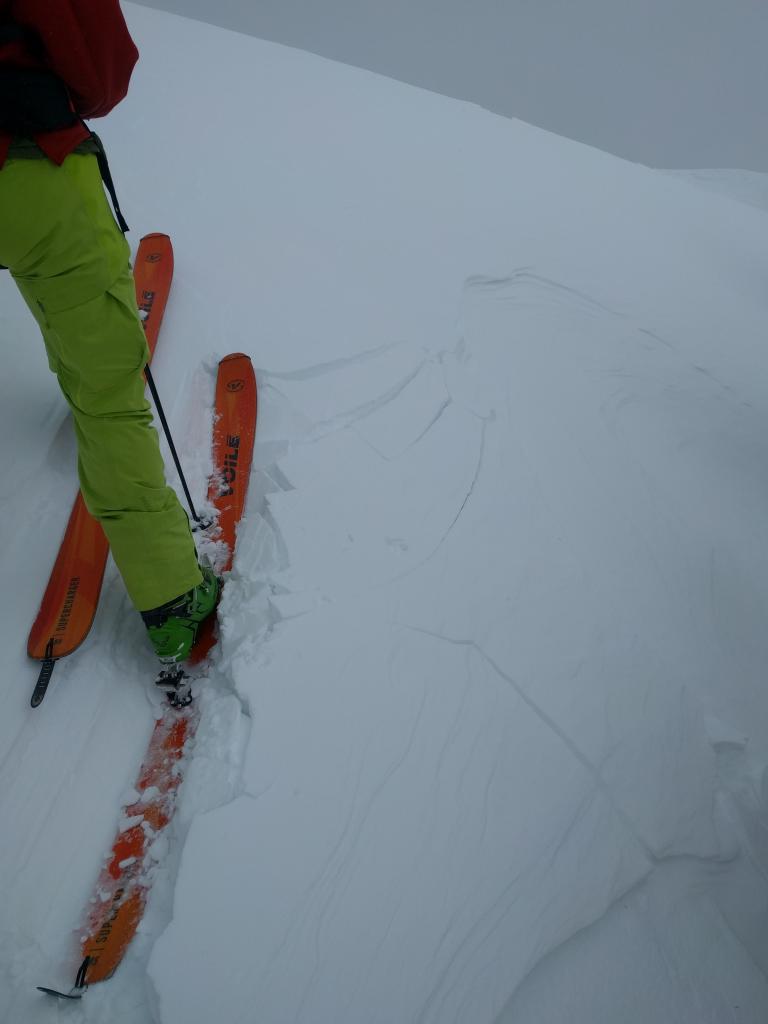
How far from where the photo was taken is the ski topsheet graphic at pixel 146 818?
1253 millimetres

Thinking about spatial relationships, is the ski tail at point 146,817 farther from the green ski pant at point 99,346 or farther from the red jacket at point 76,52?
the red jacket at point 76,52

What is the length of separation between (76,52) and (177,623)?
1141mm

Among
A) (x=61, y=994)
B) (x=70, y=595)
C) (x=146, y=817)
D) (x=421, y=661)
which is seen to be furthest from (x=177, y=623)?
(x=61, y=994)

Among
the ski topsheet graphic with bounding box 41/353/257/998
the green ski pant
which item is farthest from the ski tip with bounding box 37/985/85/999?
the green ski pant

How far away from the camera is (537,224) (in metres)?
3.72

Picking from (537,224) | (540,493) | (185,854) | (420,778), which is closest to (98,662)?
(185,854)

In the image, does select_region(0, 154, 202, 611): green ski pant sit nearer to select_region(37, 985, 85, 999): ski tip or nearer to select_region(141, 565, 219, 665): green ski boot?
→ select_region(141, 565, 219, 665): green ski boot

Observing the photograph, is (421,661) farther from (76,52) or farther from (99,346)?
(76,52)

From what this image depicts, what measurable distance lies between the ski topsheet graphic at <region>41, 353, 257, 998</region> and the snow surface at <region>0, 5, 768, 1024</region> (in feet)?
0.11

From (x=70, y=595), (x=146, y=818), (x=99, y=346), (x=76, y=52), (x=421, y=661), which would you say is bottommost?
(x=146, y=818)

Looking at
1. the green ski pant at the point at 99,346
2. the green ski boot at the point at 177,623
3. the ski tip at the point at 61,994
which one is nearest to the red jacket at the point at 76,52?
the green ski pant at the point at 99,346

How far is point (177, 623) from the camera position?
1.59 metres

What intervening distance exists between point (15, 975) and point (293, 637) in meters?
A: 0.83

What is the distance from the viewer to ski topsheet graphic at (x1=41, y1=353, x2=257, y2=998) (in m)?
1.25
